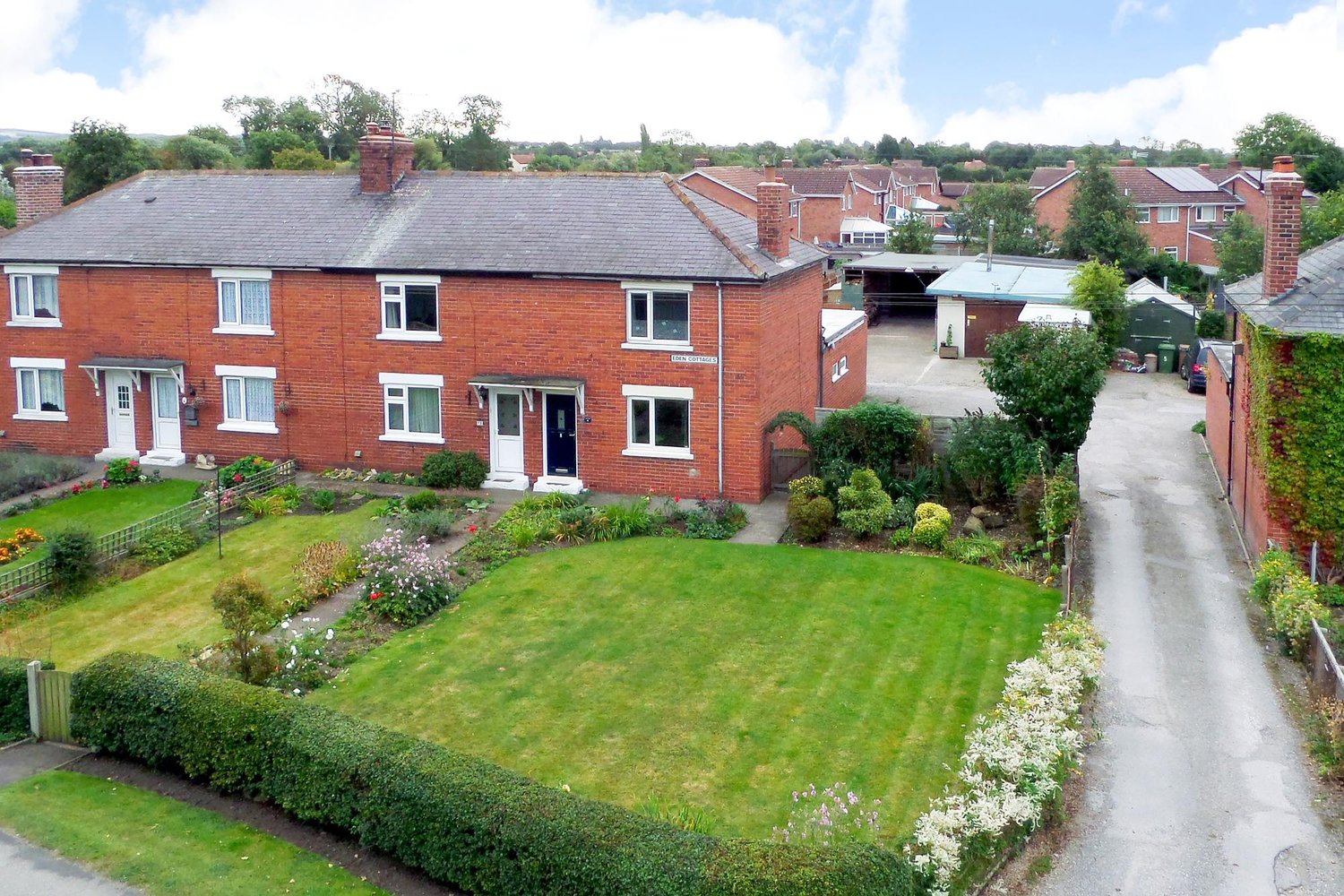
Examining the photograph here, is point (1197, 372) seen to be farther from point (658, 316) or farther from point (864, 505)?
point (658, 316)

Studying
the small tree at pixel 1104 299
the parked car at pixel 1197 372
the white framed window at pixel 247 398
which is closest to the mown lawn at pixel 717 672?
the white framed window at pixel 247 398

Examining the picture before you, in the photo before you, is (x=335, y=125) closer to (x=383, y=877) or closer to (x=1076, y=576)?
(x=1076, y=576)

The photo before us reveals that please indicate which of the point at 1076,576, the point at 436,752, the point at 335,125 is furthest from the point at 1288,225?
the point at 335,125

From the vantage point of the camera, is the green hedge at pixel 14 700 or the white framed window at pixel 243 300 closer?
the green hedge at pixel 14 700

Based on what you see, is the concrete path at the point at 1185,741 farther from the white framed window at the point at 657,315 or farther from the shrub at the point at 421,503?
the shrub at the point at 421,503

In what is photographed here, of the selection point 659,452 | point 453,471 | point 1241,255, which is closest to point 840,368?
point 659,452
